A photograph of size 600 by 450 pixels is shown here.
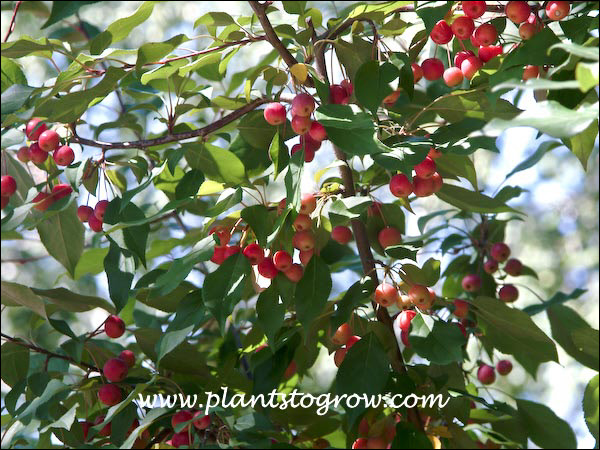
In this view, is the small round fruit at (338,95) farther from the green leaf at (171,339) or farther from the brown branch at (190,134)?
the green leaf at (171,339)

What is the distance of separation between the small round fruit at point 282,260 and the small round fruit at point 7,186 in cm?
45

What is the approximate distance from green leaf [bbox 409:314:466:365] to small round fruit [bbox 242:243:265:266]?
205mm

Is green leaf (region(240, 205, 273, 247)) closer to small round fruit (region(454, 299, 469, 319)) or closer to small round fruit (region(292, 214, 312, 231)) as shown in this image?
small round fruit (region(292, 214, 312, 231))

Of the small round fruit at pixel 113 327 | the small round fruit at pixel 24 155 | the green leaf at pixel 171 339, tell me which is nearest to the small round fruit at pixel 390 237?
the green leaf at pixel 171 339

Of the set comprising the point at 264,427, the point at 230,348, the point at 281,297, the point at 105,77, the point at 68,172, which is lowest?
the point at 230,348

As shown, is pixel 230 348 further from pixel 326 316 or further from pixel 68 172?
pixel 68 172

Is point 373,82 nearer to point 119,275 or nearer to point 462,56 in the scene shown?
point 462,56

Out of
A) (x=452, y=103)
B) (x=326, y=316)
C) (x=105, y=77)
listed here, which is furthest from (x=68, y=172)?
(x=452, y=103)

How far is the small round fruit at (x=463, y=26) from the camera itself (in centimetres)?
89

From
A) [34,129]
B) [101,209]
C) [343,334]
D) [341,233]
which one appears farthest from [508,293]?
[34,129]

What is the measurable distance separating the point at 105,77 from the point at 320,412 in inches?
21.6

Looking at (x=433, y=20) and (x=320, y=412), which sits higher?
(x=433, y=20)

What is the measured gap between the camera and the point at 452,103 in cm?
92

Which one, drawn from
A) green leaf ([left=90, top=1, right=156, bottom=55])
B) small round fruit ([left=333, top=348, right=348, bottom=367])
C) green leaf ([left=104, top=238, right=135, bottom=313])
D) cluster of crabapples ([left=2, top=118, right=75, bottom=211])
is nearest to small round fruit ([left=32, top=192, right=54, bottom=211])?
cluster of crabapples ([left=2, top=118, right=75, bottom=211])
